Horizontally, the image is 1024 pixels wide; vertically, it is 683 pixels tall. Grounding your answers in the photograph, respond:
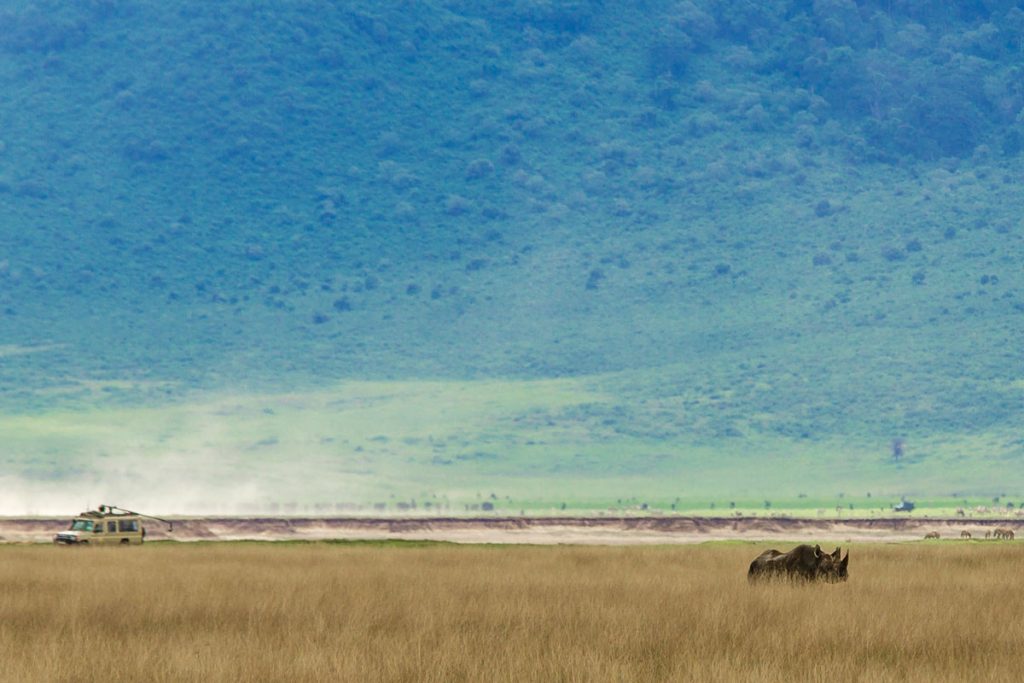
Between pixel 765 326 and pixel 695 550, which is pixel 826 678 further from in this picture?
pixel 765 326

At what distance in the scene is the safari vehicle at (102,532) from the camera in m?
50.0

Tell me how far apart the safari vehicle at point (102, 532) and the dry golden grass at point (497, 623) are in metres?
11.2

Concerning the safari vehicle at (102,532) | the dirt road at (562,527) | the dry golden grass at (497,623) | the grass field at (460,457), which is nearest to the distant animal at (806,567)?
the dry golden grass at (497,623)

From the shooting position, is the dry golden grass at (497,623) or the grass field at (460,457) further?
the grass field at (460,457)

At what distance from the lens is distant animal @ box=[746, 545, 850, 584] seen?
3244 centimetres

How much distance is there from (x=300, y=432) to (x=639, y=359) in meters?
34.5

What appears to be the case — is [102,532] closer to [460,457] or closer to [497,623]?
[497,623]

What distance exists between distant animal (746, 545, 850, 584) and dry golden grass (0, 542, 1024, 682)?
57 centimetres

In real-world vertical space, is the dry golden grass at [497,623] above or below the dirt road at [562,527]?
below

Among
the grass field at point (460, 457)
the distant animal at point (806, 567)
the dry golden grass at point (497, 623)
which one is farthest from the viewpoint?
the grass field at point (460, 457)

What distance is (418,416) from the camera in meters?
160

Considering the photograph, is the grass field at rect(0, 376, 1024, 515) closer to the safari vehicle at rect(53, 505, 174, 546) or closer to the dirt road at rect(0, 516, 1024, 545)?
the dirt road at rect(0, 516, 1024, 545)

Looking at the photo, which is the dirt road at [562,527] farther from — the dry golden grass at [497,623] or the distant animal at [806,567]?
the distant animal at [806,567]

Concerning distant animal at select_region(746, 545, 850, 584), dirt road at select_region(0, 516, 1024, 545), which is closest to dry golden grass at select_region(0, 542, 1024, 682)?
distant animal at select_region(746, 545, 850, 584)
